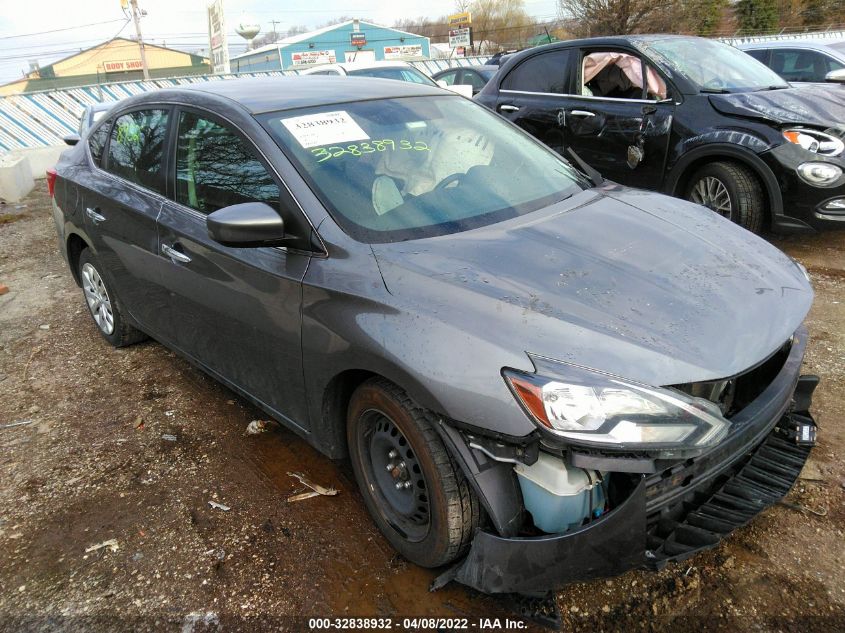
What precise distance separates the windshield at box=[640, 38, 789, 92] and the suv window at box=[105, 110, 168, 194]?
437 cm

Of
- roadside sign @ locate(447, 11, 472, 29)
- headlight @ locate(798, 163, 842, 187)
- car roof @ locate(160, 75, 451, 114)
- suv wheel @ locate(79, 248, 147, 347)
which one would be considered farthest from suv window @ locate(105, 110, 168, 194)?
roadside sign @ locate(447, 11, 472, 29)

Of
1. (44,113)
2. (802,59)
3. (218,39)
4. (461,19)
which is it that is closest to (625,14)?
(218,39)

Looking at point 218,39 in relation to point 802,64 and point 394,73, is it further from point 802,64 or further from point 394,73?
point 802,64

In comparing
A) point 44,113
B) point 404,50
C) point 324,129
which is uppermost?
point 404,50

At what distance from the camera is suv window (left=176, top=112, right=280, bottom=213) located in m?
2.67

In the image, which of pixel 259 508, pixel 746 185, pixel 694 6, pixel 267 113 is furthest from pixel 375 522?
pixel 694 6

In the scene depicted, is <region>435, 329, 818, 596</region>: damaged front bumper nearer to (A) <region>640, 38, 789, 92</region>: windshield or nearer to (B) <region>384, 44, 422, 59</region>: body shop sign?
(A) <region>640, 38, 789, 92</region>: windshield

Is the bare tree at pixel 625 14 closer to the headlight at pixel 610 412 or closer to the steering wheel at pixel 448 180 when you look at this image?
the steering wheel at pixel 448 180

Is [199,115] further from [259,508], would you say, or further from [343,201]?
[259,508]

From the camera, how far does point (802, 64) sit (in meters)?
9.88

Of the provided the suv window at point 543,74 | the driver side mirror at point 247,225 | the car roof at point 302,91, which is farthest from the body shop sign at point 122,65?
the driver side mirror at point 247,225

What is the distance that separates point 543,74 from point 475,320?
540 cm

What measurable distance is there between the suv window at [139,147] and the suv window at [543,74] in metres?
4.26

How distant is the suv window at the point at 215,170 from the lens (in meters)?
2.67
